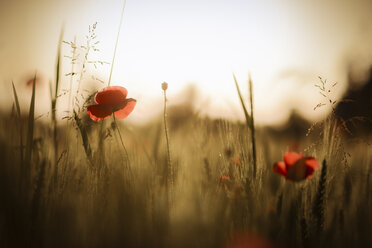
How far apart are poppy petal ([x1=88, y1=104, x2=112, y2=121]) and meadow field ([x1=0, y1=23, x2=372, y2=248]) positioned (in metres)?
0.01

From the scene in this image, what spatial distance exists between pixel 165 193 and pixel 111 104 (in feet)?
1.34

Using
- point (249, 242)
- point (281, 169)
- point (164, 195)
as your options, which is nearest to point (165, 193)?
point (164, 195)

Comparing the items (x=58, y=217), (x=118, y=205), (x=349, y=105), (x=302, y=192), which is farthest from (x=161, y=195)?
(x=349, y=105)

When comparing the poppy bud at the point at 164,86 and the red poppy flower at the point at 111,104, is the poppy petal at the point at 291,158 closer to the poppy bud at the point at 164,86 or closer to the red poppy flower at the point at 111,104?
the poppy bud at the point at 164,86

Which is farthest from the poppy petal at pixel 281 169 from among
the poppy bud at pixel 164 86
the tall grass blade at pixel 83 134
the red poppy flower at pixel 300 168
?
the tall grass blade at pixel 83 134

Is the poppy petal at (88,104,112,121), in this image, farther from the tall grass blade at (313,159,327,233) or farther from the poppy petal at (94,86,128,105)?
the tall grass blade at (313,159,327,233)

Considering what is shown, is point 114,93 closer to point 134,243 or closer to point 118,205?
point 118,205

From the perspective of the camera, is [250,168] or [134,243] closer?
[134,243]

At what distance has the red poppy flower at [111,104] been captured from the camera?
97 cm

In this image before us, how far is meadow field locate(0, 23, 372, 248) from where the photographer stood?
25.2 inches

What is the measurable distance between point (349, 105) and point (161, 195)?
0.71 m

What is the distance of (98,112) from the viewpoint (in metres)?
0.98

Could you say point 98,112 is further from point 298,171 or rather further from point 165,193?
point 298,171

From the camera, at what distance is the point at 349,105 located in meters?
1.02
